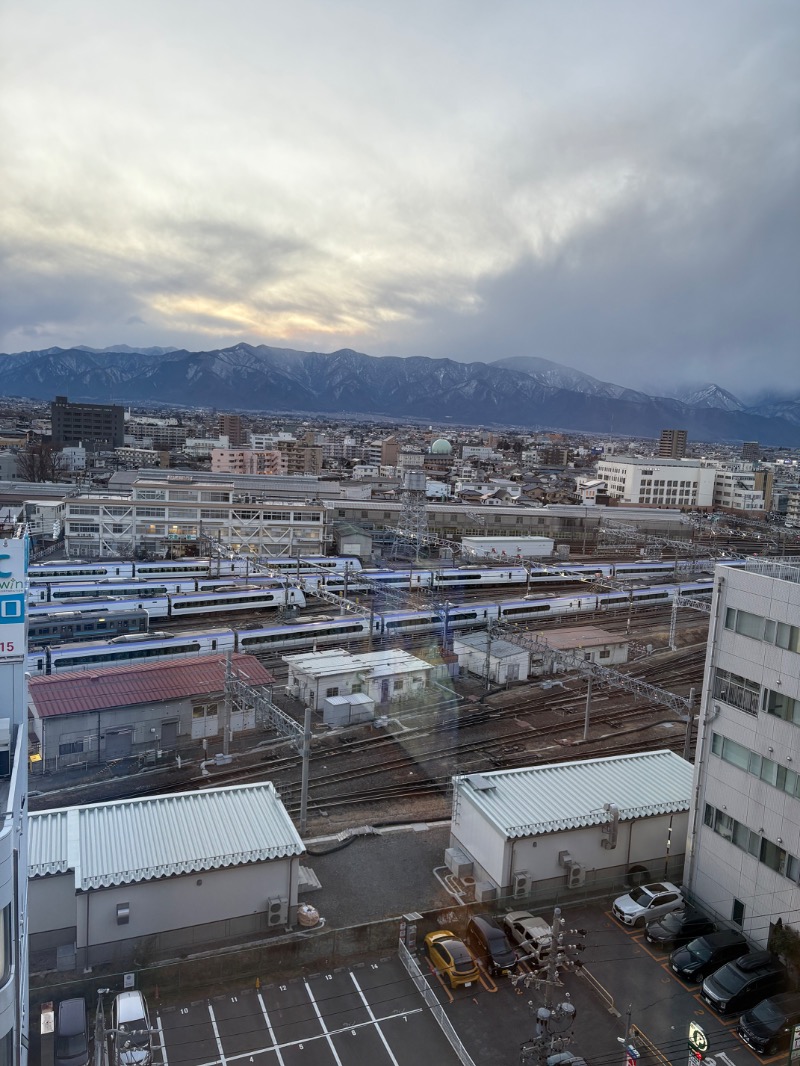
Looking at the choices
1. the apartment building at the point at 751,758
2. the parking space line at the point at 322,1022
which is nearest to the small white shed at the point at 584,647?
the apartment building at the point at 751,758

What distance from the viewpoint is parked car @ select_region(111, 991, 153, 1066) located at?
3.69m

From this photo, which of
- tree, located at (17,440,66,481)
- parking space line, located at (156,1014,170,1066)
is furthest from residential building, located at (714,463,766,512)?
parking space line, located at (156,1014,170,1066)

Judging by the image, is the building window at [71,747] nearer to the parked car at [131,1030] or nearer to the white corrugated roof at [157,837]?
the white corrugated roof at [157,837]

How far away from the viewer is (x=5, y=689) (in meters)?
2.75

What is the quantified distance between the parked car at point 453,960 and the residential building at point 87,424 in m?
48.0

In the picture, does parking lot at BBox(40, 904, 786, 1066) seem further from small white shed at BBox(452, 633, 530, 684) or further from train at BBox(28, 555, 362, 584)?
train at BBox(28, 555, 362, 584)

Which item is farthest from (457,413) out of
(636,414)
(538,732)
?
(538,732)

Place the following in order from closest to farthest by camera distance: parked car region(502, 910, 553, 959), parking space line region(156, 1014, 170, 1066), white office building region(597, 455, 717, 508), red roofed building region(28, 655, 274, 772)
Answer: parking space line region(156, 1014, 170, 1066)
parked car region(502, 910, 553, 959)
red roofed building region(28, 655, 274, 772)
white office building region(597, 455, 717, 508)

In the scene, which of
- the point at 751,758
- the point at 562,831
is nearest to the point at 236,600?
the point at 562,831

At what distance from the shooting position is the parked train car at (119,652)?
29.8 ft

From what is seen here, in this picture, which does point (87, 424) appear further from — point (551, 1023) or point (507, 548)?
point (551, 1023)

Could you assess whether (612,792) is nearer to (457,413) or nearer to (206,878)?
(206,878)

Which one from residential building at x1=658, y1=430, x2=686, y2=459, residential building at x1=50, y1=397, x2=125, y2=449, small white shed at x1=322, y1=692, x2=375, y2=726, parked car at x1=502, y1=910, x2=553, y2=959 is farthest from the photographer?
residential building at x1=658, y1=430, x2=686, y2=459

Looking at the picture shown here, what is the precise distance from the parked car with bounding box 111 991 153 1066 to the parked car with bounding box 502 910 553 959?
230cm
